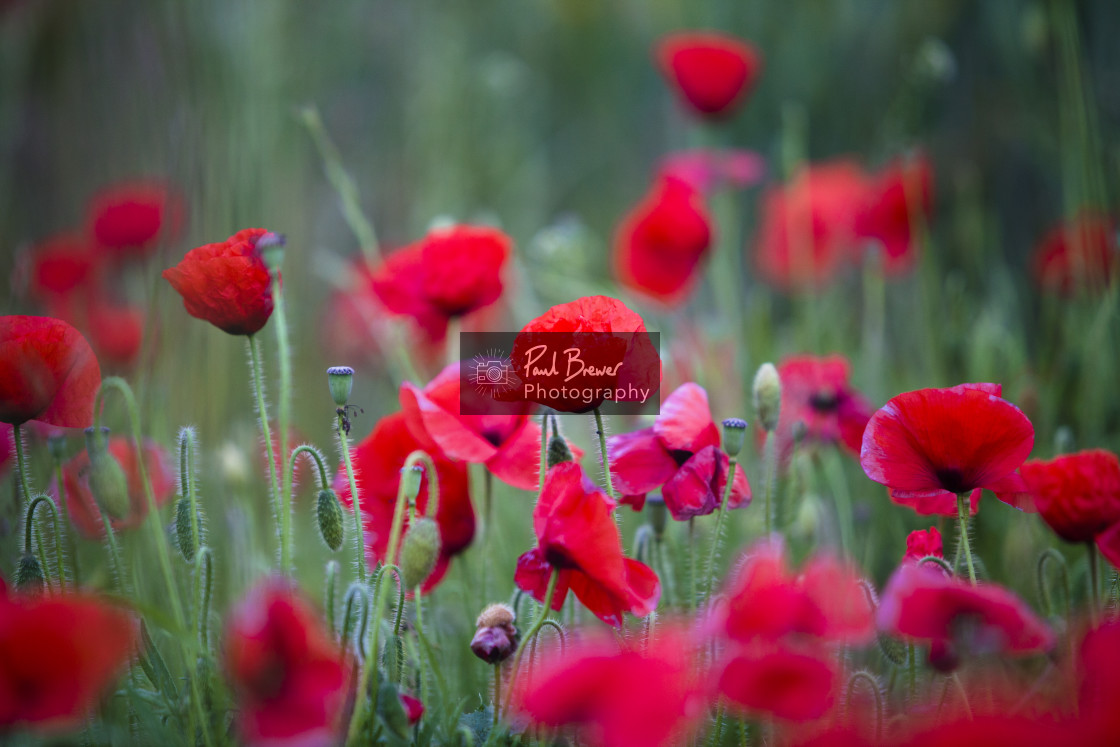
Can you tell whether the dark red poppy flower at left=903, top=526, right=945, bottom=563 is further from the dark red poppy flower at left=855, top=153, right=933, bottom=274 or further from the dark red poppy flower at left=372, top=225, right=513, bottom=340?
the dark red poppy flower at left=855, top=153, right=933, bottom=274

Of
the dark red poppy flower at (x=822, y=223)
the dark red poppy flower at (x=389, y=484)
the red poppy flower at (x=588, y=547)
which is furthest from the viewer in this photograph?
the dark red poppy flower at (x=822, y=223)

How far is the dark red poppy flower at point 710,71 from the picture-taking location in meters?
1.76

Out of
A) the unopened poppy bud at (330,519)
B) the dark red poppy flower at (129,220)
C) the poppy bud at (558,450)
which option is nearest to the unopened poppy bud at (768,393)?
the poppy bud at (558,450)

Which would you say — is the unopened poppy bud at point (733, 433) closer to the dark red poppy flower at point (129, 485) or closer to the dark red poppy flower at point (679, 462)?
the dark red poppy flower at point (679, 462)

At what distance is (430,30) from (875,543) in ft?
8.06

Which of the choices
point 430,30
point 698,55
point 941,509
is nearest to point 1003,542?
point 941,509

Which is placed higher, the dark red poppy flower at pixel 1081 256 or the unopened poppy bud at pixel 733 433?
the dark red poppy flower at pixel 1081 256

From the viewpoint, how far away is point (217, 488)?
162 centimetres

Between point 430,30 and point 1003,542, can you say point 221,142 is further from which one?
point 430,30

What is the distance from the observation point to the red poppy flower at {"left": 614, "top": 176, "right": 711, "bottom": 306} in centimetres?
159

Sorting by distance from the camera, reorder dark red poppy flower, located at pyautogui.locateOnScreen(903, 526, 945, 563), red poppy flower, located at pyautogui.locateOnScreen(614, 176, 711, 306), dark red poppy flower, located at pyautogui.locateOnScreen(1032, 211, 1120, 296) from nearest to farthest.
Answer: dark red poppy flower, located at pyautogui.locateOnScreen(903, 526, 945, 563)
dark red poppy flower, located at pyautogui.locateOnScreen(1032, 211, 1120, 296)
red poppy flower, located at pyautogui.locateOnScreen(614, 176, 711, 306)

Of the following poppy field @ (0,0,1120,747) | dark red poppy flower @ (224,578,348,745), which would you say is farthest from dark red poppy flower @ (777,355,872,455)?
dark red poppy flower @ (224,578,348,745)

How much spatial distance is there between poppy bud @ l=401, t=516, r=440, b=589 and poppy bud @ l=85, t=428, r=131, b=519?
9.7 inches

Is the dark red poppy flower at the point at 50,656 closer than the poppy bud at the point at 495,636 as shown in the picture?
Yes
